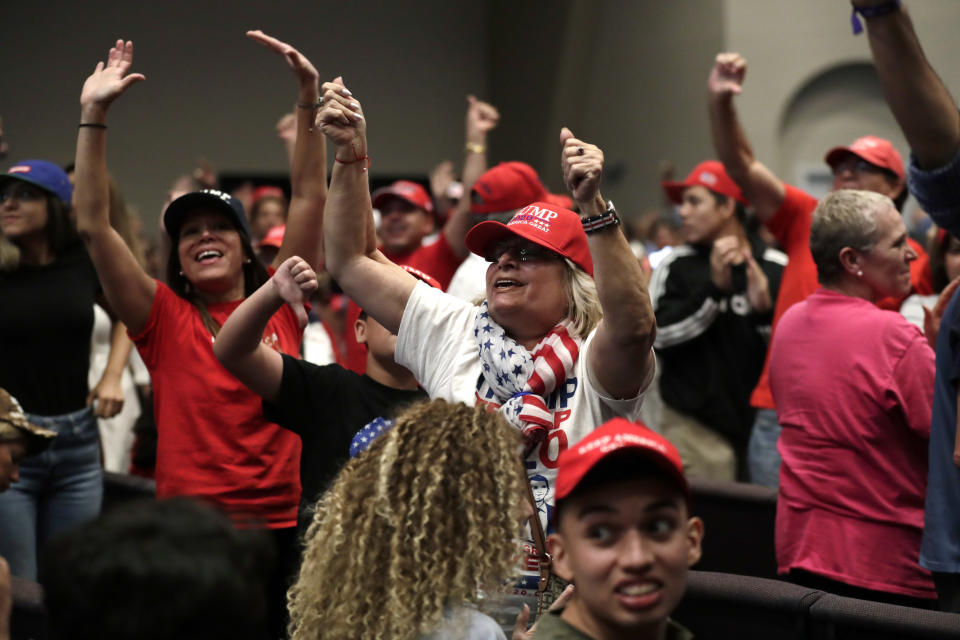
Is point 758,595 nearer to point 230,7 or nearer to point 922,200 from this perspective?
point 922,200

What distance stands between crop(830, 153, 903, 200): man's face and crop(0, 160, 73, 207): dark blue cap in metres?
2.95

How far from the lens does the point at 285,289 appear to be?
8.76 feet

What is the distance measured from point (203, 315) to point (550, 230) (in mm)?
1278

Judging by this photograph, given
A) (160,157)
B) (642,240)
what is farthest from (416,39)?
(642,240)

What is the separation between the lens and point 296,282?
266 centimetres

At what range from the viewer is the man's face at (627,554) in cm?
170

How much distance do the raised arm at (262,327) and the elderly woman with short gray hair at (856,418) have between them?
145cm

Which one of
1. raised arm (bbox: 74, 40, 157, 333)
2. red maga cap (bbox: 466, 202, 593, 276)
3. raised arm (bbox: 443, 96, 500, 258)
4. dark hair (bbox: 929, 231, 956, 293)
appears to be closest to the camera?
red maga cap (bbox: 466, 202, 593, 276)

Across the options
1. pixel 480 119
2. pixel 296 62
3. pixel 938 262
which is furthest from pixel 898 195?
pixel 296 62

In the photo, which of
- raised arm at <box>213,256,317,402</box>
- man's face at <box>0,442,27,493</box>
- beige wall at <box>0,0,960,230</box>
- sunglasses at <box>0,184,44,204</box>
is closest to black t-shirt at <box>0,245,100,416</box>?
sunglasses at <box>0,184,44,204</box>

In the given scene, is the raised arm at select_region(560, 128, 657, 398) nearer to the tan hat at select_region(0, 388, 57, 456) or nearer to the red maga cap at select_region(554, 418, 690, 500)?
the red maga cap at select_region(554, 418, 690, 500)

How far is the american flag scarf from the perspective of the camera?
238 cm

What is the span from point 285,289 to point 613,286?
872mm

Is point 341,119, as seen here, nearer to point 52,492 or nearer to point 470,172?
point 52,492
